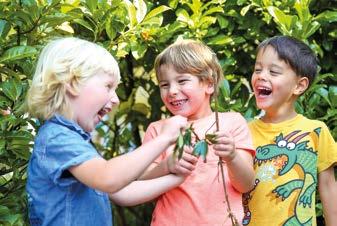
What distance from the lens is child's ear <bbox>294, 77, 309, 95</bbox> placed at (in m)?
3.37

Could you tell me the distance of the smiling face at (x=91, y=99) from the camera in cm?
260

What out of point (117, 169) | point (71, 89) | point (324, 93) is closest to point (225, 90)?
point (324, 93)

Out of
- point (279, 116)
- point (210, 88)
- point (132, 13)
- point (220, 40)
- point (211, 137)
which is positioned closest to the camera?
point (211, 137)

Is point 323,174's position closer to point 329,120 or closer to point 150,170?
point 329,120

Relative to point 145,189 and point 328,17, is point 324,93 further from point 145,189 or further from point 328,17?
point 145,189

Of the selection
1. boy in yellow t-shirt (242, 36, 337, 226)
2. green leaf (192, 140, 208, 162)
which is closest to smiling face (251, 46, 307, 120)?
boy in yellow t-shirt (242, 36, 337, 226)

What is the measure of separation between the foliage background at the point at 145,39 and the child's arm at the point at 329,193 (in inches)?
11.2

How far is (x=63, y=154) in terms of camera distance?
2.49 m

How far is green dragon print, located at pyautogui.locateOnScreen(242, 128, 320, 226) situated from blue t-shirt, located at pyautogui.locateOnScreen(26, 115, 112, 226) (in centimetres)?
90

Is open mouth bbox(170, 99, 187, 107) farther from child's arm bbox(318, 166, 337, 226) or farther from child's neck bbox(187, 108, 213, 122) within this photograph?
child's arm bbox(318, 166, 337, 226)

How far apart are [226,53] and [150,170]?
3.82 feet

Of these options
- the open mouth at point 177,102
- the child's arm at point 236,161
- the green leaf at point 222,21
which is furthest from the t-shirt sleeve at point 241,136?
the green leaf at point 222,21

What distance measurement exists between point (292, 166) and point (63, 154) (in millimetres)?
1177

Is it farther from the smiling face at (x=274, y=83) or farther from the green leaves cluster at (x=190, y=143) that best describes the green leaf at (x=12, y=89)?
the smiling face at (x=274, y=83)
